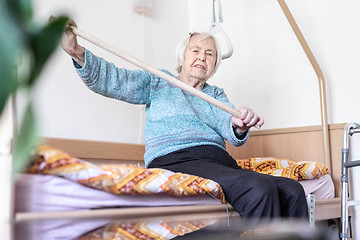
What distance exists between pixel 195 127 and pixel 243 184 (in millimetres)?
320

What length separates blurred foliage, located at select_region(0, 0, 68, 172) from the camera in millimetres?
209

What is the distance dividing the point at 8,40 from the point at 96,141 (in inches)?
64.1

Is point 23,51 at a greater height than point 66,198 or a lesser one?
greater

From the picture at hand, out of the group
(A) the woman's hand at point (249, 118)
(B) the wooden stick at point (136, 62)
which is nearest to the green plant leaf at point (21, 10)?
(B) the wooden stick at point (136, 62)

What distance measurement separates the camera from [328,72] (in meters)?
1.90

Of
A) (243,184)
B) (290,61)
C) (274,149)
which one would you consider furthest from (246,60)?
(243,184)

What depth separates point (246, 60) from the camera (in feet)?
7.25

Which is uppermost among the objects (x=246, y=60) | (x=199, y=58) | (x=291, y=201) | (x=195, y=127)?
(x=246, y=60)

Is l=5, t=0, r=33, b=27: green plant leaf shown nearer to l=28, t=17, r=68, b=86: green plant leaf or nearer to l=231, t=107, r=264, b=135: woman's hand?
l=28, t=17, r=68, b=86: green plant leaf

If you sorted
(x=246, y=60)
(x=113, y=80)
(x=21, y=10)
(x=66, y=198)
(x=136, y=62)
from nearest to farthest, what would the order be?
1. (x=21, y=10)
2. (x=66, y=198)
3. (x=136, y=62)
4. (x=113, y=80)
5. (x=246, y=60)

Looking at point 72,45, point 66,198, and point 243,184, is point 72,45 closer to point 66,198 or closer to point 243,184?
point 66,198

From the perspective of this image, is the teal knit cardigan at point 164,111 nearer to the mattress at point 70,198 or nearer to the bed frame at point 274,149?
the mattress at point 70,198

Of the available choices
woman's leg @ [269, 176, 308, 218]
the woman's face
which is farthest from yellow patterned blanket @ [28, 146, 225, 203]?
the woman's face

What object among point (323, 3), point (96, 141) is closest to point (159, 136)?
point (96, 141)
